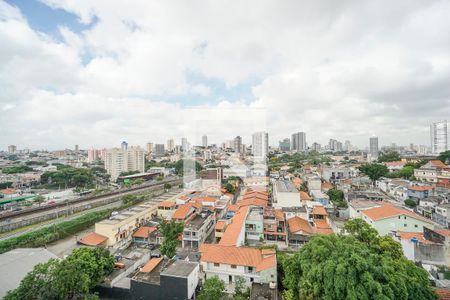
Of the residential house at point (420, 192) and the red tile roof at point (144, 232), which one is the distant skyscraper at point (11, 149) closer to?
the red tile roof at point (144, 232)

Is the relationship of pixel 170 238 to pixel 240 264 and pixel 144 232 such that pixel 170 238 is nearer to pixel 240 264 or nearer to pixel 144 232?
pixel 144 232

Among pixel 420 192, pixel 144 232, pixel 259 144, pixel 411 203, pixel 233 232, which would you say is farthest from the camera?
pixel 259 144

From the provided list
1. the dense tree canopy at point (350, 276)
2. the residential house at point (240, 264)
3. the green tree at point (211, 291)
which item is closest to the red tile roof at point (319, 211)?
the residential house at point (240, 264)

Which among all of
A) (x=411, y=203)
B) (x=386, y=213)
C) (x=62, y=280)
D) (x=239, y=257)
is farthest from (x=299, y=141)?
(x=62, y=280)

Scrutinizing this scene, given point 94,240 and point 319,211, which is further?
point 319,211

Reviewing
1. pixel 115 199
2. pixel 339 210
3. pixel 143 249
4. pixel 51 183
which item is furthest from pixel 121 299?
pixel 51 183

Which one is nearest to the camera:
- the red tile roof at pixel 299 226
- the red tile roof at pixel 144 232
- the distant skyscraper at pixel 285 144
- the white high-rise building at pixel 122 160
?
the red tile roof at pixel 299 226

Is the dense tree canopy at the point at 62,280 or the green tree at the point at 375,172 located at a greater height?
the green tree at the point at 375,172
